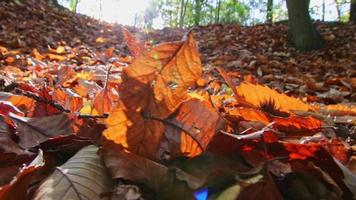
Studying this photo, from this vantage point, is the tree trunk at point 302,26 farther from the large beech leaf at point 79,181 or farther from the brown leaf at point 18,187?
the brown leaf at point 18,187

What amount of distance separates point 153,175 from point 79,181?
0.11 meters

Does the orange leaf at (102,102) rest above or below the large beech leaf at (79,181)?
above

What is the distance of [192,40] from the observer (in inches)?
25.4

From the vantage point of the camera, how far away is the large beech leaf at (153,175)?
61cm

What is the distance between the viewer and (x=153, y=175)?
63 centimetres

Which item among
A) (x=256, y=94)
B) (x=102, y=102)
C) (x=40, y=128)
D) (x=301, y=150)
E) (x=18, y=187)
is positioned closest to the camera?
(x=18, y=187)

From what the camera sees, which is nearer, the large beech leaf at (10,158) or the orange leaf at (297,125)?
the large beech leaf at (10,158)

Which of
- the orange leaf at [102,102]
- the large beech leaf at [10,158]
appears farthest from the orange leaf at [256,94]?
the large beech leaf at [10,158]

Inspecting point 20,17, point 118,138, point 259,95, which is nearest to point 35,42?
point 20,17

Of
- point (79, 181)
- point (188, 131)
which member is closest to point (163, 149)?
point (188, 131)

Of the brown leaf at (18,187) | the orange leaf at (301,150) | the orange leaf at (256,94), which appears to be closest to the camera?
the brown leaf at (18,187)

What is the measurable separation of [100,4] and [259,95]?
38.4m

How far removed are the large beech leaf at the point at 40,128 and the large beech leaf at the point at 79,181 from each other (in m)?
0.16

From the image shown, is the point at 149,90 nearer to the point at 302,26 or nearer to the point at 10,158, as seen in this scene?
the point at 10,158
